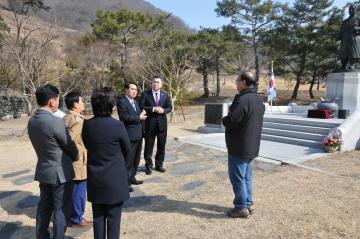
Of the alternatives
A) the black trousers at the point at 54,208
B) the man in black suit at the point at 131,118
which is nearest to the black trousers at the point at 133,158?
the man in black suit at the point at 131,118

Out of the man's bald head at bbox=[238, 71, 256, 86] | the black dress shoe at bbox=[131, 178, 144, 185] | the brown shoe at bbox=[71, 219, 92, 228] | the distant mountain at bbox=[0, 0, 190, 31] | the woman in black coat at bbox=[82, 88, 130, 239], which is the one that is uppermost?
the distant mountain at bbox=[0, 0, 190, 31]

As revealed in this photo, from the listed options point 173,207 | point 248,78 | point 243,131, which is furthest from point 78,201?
point 248,78

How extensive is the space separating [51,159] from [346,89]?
10.9m

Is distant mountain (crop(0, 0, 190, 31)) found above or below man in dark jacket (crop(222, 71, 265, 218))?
above

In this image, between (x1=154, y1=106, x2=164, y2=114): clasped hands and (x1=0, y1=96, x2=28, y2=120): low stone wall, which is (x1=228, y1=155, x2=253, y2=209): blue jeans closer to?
(x1=154, y1=106, x2=164, y2=114): clasped hands

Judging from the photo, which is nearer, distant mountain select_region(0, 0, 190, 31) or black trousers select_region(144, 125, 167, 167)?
black trousers select_region(144, 125, 167, 167)

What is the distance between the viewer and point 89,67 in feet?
74.8

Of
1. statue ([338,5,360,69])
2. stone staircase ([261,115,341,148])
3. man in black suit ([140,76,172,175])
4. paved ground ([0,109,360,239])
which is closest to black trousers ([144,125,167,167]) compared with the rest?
man in black suit ([140,76,172,175])

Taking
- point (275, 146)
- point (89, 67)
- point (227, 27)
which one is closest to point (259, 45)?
point (227, 27)

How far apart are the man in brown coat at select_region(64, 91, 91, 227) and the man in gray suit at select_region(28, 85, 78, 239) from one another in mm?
387

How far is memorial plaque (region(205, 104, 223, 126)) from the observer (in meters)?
11.2

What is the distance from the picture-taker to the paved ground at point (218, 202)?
11.9 feet

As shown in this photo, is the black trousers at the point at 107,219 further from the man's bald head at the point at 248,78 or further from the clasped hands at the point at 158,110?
the clasped hands at the point at 158,110

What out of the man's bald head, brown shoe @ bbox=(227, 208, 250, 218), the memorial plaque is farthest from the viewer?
the memorial plaque
